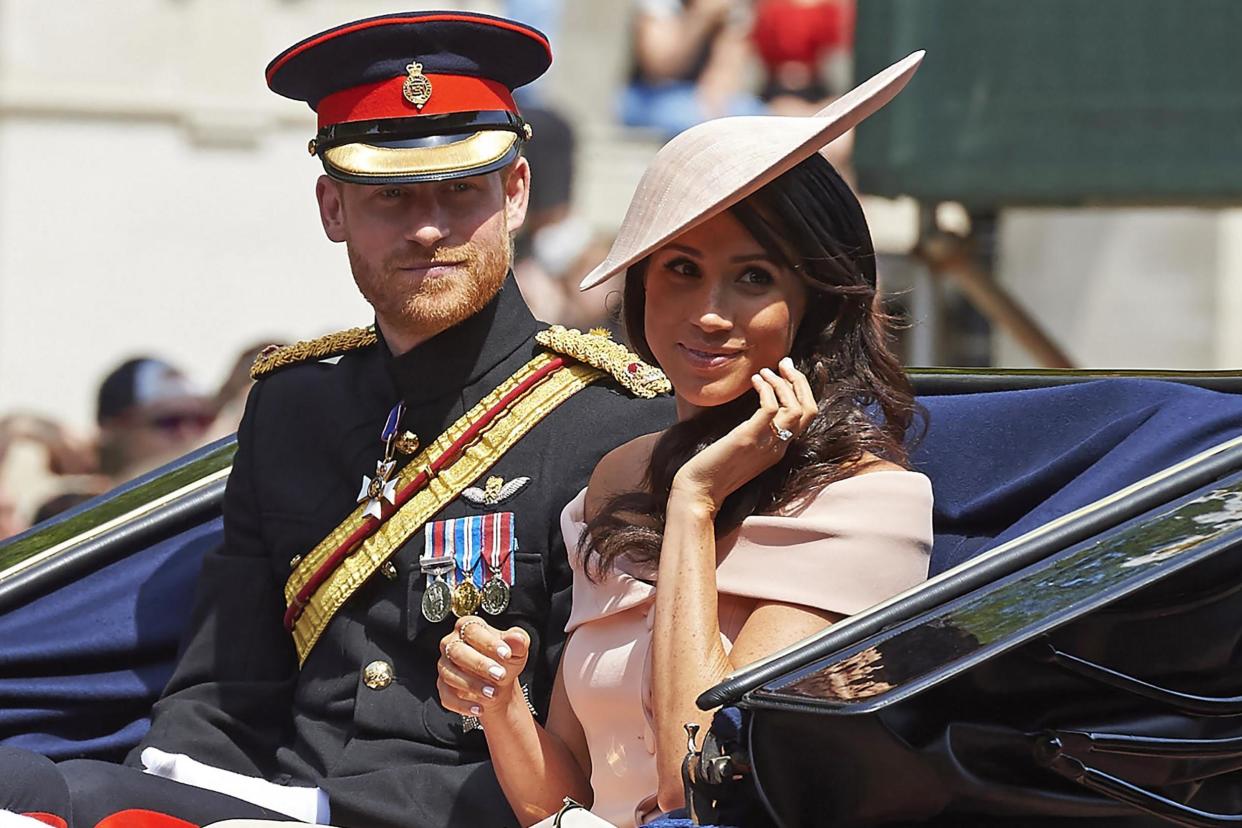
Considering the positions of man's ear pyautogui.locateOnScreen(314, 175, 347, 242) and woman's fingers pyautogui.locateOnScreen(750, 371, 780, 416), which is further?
man's ear pyautogui.locateOnScreen(314, 175, 347, 242)

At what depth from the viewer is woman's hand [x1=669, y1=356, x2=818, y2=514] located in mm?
2291

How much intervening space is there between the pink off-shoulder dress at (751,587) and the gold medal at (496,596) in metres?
0.26

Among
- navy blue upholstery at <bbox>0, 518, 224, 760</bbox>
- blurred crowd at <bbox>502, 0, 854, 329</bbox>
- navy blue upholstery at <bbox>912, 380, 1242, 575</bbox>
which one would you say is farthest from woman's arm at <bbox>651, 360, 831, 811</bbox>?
blurred crowd at <bbox>502, 0, 854, 329</bbox>

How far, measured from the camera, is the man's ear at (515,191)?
2.91 m

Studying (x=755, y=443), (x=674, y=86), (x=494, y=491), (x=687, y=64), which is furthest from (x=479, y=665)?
(x=674, y=86)

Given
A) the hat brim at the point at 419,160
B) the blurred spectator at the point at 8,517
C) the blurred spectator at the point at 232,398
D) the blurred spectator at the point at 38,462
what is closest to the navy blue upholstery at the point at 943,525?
the hat brim at the point at 419,160

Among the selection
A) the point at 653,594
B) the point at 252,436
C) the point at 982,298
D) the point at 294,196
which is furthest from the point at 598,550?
the point at 294,196

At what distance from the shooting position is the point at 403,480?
2898 millimetres

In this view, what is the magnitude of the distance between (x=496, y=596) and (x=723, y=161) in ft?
2.30

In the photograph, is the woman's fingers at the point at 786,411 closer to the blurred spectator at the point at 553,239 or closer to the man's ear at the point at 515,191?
the man's ear at the point at 515,191

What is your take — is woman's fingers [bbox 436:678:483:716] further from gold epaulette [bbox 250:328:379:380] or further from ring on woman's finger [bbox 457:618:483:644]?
gold epaulette [bbox 250:328:379:380]

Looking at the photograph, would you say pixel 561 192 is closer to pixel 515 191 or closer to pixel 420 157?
pixel 515 191

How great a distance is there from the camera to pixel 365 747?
2.74 m

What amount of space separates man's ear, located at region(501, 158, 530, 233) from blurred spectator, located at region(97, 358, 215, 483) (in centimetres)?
251
